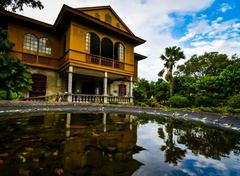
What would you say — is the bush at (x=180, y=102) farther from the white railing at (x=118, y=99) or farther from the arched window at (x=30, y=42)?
the arched window at (x=30, y=42)

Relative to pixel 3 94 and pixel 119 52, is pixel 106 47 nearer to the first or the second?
pixel 119 52

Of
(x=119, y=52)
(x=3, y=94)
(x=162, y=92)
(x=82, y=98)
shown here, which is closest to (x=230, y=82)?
(x=162, y=92)

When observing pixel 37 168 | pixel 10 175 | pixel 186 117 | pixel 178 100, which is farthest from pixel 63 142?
pixel 178 100

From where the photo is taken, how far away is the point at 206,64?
1619 inches

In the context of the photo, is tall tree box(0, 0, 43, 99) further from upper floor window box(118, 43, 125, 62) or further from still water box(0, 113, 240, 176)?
still water box(0, 113, 240, 176)

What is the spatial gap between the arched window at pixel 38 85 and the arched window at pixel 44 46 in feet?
7.02

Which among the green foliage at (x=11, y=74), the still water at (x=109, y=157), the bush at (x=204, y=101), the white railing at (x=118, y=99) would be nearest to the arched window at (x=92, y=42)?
the white railing at (x=118, y=99)

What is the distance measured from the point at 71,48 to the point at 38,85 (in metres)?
4.23

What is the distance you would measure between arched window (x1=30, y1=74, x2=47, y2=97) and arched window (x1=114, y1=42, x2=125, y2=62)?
6.82 m

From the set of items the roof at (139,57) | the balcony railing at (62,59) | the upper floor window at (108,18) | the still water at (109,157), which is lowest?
the still water at (109,157)

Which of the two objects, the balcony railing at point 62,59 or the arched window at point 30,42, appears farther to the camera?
the arched window at point 30,42

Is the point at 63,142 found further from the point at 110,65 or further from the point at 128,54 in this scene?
the point at 128,54

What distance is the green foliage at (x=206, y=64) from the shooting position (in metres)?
39.1

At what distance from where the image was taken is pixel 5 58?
11.7 meters
